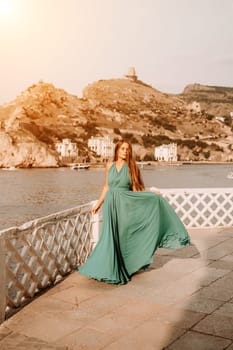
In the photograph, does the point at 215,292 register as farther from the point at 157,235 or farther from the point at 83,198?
the point at 83,198

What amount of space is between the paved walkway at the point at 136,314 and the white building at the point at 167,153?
106 m

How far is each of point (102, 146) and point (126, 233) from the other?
10075 centimetres

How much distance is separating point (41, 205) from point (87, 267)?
148 feet

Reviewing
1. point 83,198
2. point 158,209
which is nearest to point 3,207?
point 83,198

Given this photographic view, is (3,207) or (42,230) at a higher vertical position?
(42,230)

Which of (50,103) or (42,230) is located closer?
(42,230)

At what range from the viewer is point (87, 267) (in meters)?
5.07

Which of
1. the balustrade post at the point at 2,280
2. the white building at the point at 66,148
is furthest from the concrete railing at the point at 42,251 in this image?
the white building at the point at 66,148

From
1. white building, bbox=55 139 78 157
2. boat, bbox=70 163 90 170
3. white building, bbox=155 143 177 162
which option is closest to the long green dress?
white building, bbox=55 139 78 157

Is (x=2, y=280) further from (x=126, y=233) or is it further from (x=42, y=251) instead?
(x=126, y=233)

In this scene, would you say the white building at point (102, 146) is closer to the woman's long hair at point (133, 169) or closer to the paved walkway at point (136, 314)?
the woman's long hair at point (133, 169)

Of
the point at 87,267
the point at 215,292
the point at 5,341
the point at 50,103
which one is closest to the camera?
the point at 5,341

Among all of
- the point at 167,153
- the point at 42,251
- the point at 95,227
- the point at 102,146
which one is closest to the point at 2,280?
the point at 42,251

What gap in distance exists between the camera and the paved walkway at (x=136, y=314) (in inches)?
137
